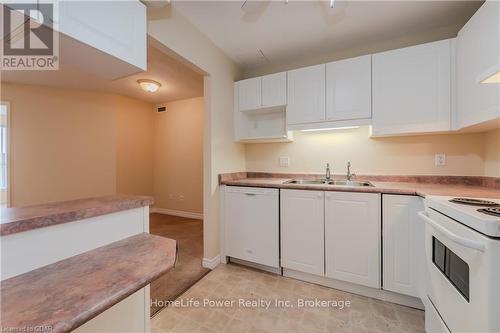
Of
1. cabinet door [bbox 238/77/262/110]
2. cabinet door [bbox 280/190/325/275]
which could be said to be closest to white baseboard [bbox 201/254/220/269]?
cabinet door [bbox 280/190/325/275]

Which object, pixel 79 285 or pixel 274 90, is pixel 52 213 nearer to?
pixel 79 285

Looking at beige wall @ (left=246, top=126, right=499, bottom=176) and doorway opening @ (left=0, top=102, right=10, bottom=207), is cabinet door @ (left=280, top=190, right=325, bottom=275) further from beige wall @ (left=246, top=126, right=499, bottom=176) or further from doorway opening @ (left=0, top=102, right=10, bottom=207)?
doorway opening @ (left=0, top=102, right=10, bottom=207)

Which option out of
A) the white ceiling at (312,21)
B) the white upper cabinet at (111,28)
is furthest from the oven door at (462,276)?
the white upper cabinet at (111,28)

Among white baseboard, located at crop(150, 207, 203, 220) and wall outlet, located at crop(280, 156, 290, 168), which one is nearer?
wall outlet, located at crop(280, 156, 290, 168)

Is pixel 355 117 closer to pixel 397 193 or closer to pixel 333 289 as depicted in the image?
pixel 397 193

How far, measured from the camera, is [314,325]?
58.9 inches

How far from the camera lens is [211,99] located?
2.33 metres

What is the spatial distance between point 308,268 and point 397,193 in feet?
3.41

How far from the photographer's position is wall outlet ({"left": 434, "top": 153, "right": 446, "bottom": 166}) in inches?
79.7

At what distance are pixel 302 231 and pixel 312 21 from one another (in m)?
1.99

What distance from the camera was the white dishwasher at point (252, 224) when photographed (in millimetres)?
2152

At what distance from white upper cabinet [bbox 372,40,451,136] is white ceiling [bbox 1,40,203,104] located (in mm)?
2293

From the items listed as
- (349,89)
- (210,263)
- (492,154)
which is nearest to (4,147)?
(210,263)

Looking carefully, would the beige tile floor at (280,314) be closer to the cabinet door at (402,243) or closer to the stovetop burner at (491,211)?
the cabinet door at (402,243)
